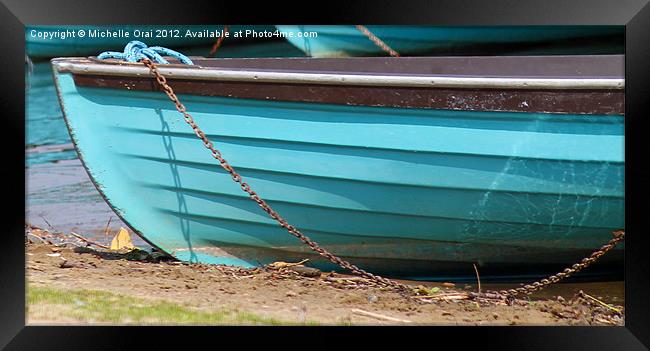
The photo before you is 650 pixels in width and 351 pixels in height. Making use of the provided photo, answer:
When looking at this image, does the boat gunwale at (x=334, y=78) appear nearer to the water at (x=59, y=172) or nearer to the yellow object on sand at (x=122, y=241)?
the water at (x=59, y=172)

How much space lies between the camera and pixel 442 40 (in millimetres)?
6730

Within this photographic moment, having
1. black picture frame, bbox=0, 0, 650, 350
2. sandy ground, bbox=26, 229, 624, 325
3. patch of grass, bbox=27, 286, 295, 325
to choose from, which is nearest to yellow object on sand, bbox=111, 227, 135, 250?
sandy ground, bbox=26, 229, 624, 325

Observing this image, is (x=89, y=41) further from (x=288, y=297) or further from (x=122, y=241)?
(x=288, y=297)

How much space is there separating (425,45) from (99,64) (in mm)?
3287

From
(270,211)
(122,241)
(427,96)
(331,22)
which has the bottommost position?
(122,241)

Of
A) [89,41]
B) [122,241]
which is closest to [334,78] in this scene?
[122,241]

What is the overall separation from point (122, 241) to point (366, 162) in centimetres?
177

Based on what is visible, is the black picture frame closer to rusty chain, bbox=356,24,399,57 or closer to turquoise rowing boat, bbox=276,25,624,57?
turquoise rowing boat, bbox=276,25,624,57

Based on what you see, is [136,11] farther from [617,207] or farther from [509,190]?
A: [617,207]

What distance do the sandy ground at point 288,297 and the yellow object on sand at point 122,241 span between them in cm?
44

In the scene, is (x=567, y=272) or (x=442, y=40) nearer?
(x=567, y=272)

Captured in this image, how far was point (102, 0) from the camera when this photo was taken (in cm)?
335

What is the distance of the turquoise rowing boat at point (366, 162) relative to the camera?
12.0 ft

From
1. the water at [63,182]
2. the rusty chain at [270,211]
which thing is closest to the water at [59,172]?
the water at [63,182]
